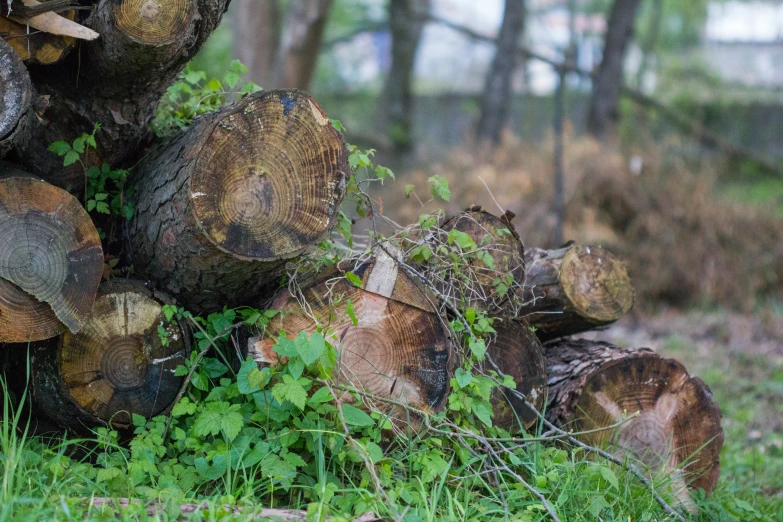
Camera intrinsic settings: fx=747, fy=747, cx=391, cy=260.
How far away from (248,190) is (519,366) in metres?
1.42

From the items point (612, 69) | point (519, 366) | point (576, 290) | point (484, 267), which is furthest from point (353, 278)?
point (612, 69)

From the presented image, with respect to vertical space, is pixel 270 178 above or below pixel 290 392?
above

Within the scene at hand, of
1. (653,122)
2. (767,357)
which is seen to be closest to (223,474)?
(767,357)

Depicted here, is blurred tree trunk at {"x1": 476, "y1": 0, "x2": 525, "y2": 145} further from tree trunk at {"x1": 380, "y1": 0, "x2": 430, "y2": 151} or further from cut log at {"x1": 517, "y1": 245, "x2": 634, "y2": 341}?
cut log at {"x1": 517, "y1": 245, "x2": 634, "y2": 341}

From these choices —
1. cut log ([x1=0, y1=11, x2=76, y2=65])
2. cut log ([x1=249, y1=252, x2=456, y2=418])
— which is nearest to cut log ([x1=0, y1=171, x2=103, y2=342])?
cut log ([x1=0, y1=11, x2=76, y2=65])

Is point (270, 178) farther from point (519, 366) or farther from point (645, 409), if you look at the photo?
point (645, 409)

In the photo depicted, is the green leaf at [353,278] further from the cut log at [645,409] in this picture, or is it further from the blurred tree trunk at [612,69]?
the blurred tree trunk at [612,69]

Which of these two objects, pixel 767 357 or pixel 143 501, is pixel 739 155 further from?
pixel 143 501

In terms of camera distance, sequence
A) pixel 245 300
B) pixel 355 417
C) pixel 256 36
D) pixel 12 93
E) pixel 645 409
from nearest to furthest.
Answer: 1. pixel 12 93
2. pixel 355 417
3. pixel 245 300
4. pixel 645 409
5. pixel 256 36

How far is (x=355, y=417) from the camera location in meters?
2.65

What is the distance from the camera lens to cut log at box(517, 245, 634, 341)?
135 inches

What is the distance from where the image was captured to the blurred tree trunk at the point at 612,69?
462 inches

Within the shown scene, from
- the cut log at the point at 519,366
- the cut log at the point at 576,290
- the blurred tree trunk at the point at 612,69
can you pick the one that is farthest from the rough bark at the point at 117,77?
the blurred tree trunk at the point at 612,69

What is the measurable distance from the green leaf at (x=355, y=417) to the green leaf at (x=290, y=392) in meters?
0.17
